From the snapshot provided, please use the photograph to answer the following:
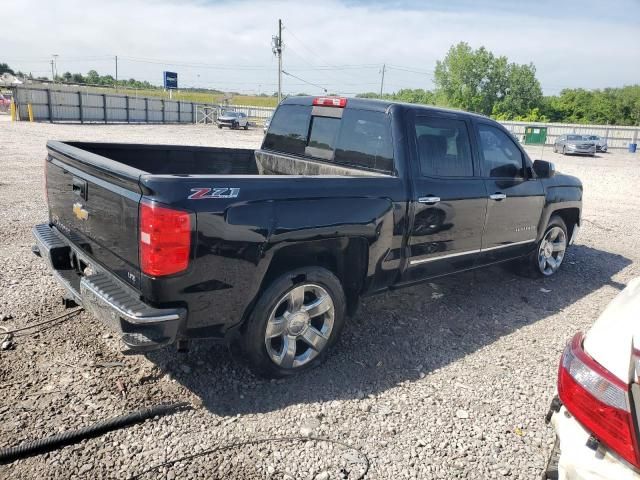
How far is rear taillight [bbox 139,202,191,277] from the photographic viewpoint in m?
2.73

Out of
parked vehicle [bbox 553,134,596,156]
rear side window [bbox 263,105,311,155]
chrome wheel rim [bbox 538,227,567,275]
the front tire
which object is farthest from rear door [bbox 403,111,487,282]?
parked vehicle [bbox 553,134,596,156]

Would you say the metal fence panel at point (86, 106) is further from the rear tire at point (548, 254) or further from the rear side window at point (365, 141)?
the rear tire at point (548, 254)

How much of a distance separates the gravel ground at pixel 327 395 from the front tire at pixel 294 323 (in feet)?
0.54

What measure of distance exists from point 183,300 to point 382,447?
1443mm

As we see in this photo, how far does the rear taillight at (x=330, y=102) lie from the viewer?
14.7 feet

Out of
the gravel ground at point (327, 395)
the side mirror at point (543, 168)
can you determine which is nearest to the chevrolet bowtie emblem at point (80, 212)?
the gravel ground at point (327, 395)

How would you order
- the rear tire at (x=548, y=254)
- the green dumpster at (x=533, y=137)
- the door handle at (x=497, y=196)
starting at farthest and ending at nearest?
the green dumpster at (x=533, y=137), the rear tire at (x=548, y=254), the door handle at (x=497, y=196)

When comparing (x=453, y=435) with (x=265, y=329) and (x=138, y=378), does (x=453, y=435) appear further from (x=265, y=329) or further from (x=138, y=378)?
(x=138, y=378)

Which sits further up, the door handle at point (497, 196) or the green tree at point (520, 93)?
the green tree at point (520, 93)

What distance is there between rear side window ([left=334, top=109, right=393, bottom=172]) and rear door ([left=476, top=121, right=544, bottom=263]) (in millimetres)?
1186

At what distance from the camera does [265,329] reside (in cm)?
337

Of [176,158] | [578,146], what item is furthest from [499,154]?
[578,146]

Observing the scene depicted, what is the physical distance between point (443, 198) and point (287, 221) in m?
1.64

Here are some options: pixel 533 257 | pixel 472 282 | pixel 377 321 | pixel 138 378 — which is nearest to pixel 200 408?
pixel 138 378
